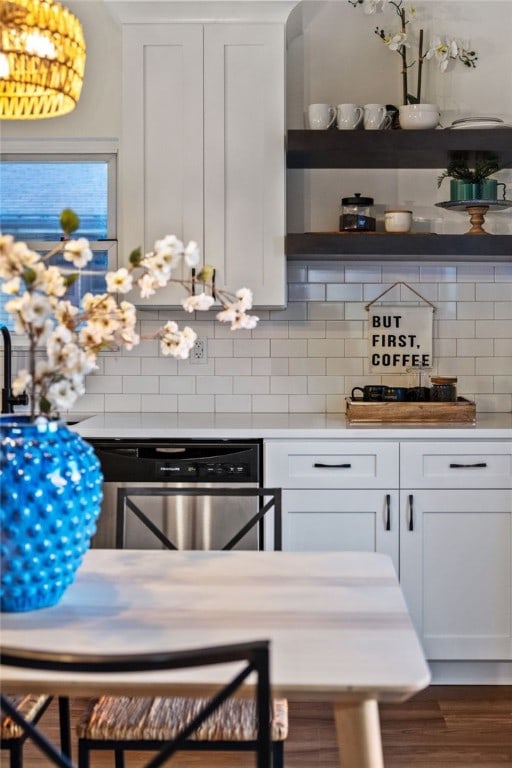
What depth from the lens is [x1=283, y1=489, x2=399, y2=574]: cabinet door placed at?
3334mm

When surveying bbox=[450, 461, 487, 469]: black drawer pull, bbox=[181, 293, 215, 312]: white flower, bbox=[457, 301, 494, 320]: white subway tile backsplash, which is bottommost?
bbox=[450, 461, 487, 469]: black drawer pull

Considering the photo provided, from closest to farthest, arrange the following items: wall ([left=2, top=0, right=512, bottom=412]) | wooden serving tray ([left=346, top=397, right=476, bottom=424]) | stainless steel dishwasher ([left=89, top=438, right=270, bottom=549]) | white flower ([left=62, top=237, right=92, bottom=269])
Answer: white flower ([left=62, top=237, right=92, bottom=269]), stainless steel dishwasher ([left=89, top=438, right=270, bottom=549]), wooden serving tray ([left=346, top=397, right=476, bottom=424]), wall ([left=2, top=0, right=512, bottom=412])

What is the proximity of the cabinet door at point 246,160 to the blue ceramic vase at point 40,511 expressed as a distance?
206 centimetres

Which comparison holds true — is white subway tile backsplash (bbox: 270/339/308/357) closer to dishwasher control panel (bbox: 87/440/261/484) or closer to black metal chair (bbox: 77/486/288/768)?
dishwasher control panel (bbox: 87/440/261/484)

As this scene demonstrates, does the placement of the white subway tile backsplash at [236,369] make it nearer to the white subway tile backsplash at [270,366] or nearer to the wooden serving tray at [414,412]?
the white subway tile backsplash at [270,366]

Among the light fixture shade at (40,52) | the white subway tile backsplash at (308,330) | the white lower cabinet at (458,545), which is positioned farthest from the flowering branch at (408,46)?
the light fixture shade at (40,52)

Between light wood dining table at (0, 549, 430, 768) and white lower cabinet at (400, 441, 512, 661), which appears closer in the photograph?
light wood dining table at (0, 549, 430, 768)

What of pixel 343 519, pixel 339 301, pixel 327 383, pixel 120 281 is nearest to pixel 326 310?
pixel 339 301

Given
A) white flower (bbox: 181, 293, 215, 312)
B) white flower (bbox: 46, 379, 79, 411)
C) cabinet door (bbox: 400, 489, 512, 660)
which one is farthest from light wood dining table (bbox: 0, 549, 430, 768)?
cabinet door (bbox: 400, 489, 512, 660)

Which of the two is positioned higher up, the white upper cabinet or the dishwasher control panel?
the white upper cabinet

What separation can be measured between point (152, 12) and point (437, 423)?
201 centimetres

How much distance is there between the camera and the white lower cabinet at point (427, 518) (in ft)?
10.9

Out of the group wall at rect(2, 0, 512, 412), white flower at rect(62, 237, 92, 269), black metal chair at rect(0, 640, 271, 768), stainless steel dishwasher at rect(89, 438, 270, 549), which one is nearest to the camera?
black metal chair at rect(0, 640, 271, 768)

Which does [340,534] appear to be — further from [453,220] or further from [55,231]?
[55,231]
